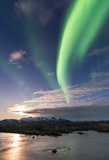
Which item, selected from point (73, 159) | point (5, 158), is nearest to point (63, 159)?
point (73, 159)

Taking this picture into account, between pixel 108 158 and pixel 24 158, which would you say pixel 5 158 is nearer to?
pixel 24 158

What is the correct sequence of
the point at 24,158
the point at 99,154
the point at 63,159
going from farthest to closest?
the point at 99,154, the point at 24,158, the point at 63,159

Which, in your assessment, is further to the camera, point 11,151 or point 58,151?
point 11,151

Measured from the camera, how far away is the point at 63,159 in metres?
42.8

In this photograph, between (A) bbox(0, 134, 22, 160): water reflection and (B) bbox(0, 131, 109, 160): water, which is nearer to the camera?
(B) bbox(0, 131, 109, 160): water

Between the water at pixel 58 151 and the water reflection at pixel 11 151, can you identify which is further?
the water reflection at pixel 11 151

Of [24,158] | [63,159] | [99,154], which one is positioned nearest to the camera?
[63,159]

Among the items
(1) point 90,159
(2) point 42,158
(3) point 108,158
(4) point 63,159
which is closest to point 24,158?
(2) point 42,158

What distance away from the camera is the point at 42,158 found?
44969mm

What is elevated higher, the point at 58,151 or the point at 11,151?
the point at 11,151

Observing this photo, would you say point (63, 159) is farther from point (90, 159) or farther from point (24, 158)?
point (24, 158)

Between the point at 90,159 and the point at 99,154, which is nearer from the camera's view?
the point at 90,159

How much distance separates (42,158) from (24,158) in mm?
3575

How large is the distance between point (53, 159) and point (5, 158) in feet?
32.0
